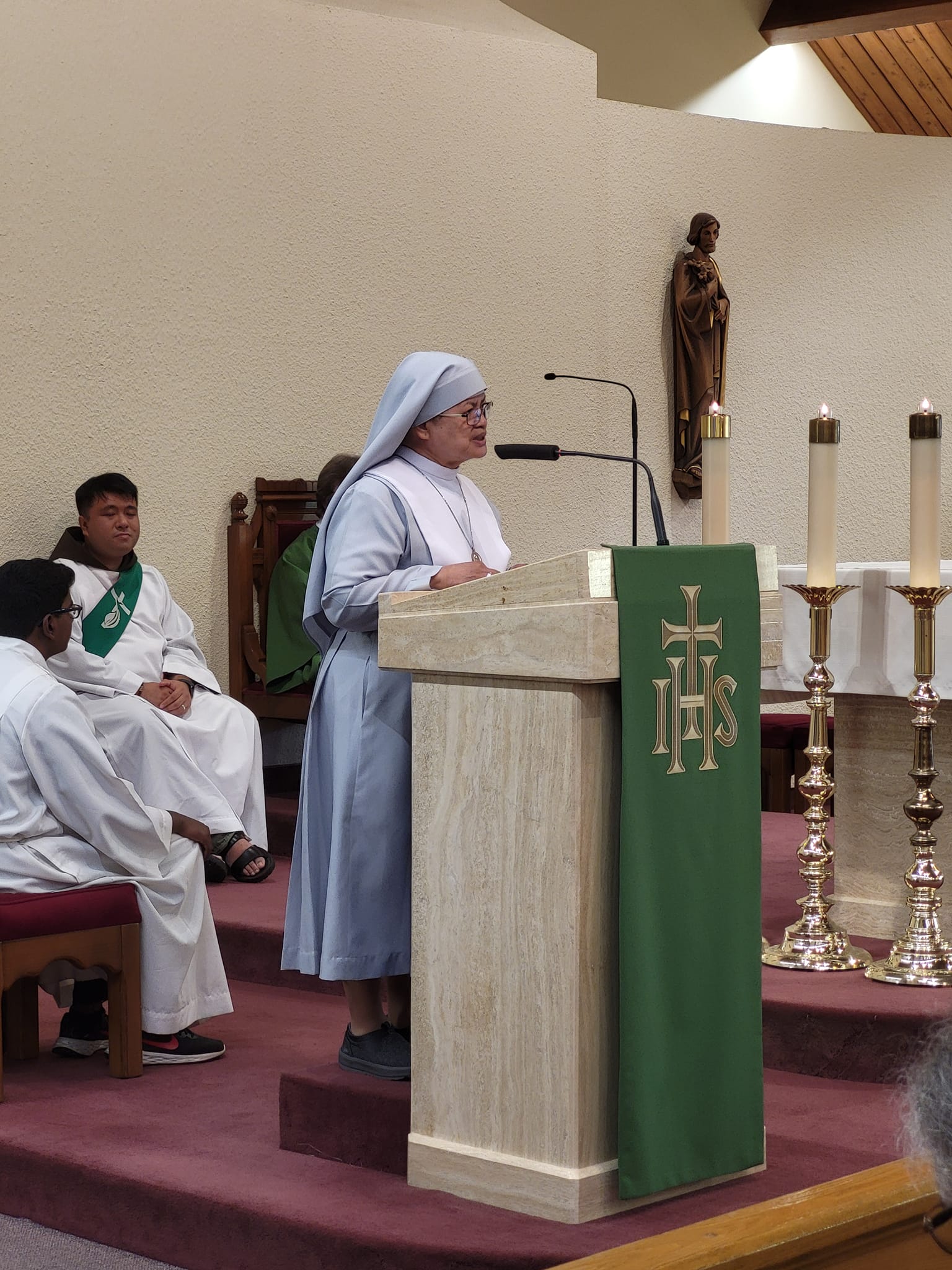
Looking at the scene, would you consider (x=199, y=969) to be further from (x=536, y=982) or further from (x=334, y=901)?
(x=536, y=982)

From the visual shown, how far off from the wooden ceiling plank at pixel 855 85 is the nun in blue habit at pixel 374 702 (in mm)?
7101

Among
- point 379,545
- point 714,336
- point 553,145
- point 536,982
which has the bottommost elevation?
point 536,982

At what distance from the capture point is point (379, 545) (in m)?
3.15

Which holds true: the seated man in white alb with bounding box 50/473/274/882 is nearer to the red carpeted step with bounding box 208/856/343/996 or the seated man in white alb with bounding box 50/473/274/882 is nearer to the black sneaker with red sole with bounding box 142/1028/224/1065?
the red carpeted step with bounding box 208/856/343/996

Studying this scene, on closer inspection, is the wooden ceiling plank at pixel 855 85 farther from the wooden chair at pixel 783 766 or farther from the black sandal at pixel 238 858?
the black sandal at pixel 238 858

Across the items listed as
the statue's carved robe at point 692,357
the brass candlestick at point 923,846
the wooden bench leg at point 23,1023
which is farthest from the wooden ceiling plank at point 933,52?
the wooden bench leg at point 23,1023

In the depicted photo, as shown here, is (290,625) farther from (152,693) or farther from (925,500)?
(925,500)

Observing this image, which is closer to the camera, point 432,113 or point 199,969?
point 199,969

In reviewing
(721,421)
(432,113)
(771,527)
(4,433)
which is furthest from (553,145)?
(721,421)

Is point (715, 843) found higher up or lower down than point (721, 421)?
lower down

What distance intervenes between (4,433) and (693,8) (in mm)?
4852

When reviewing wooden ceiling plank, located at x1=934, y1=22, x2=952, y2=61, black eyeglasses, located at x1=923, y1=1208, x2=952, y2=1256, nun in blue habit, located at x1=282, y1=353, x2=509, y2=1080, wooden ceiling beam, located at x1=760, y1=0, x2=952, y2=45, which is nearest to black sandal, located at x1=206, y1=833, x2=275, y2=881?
Answer: nun in blue habit, located at x1=282, y1=353, x2=509, y2=1080

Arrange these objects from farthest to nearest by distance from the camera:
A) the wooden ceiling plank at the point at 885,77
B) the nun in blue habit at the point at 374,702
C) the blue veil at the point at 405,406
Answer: the wooden ceiling plank at the point at 885,77, the blue veil at the point at 405,406, the nun in blue habit at the point at 374,702

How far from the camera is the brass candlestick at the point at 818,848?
3951 millimetres
